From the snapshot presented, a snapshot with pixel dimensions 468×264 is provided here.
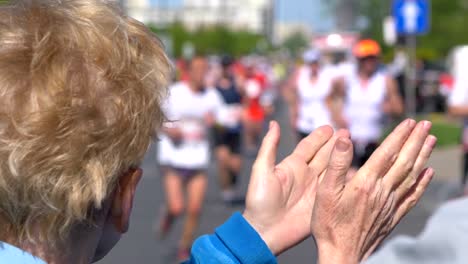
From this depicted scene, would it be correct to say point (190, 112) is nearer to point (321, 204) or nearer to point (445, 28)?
point (321, 204)

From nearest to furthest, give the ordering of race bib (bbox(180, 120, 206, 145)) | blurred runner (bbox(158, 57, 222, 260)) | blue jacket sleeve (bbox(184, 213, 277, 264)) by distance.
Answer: blue jacket sleeve (bbox(184, 213, 277, 264)) < blurred runner (bbox(158, 57, 222, 260)) < race bib (bbox(180, 120, 206, 145))

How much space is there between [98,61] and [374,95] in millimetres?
10009

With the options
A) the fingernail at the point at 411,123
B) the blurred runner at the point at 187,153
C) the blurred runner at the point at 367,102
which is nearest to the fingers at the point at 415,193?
the fingernail at the point at 411,123

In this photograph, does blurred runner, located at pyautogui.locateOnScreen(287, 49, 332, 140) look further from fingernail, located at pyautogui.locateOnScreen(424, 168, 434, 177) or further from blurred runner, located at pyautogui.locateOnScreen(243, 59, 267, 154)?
fingernail, located at pyautogui.locateOnScreen(424, 168, 434, 177)

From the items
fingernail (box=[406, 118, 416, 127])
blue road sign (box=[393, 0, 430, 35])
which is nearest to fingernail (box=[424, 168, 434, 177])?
fingernail (box=[406, 118, 416, 127])

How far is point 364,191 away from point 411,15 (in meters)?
18.6

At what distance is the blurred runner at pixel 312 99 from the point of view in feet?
46.2

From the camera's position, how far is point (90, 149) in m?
1.97

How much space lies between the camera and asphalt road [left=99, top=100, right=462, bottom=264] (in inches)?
409

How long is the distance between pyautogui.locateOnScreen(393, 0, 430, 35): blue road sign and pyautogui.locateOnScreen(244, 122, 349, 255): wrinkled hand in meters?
18.1

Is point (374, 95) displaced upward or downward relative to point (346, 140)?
downward

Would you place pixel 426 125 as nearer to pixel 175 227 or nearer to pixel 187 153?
pixel 187 153

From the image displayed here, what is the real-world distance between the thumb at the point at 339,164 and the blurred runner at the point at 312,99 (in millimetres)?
11414

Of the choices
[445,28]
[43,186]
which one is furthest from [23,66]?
[445,28]
